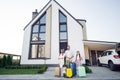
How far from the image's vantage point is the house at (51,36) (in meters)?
14.6

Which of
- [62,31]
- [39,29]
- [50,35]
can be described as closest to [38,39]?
[39,29]

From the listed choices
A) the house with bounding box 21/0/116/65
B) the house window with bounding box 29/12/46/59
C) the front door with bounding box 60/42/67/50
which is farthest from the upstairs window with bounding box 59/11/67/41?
the house window with bounding box 29/12/46/59

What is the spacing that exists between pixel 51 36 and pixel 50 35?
218 millimetres

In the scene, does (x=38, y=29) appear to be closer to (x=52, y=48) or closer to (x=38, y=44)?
(x=38, y=44)

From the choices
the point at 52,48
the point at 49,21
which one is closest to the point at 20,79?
the point at 52,48

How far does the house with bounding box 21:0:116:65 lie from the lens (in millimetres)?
14562

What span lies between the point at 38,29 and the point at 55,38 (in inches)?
116

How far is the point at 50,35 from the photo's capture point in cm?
1534

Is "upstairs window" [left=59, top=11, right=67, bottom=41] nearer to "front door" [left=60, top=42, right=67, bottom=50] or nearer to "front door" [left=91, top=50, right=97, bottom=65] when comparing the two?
"front door" [left=60, top=42, right=67, bottom=50]

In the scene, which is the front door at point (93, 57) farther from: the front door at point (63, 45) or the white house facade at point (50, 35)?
the front door at point (63, 45)

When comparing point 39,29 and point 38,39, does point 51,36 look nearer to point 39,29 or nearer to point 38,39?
point 38,39

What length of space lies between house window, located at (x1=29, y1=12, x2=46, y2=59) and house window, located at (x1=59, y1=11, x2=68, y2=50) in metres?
2.29

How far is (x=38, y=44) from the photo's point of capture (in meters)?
15.6

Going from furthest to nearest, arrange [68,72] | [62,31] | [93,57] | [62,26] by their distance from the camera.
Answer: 1. [93,57]
2. [62,26]
3. [62,31]
4. [68,72]
